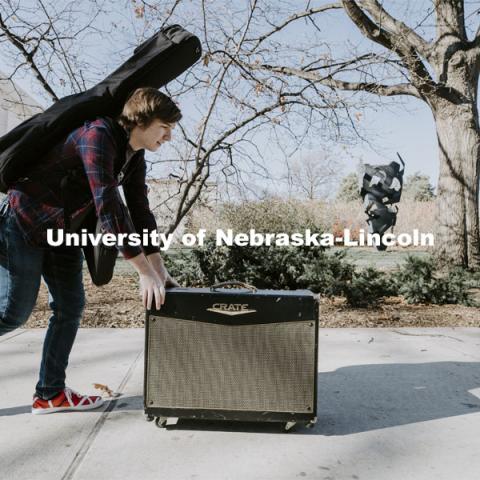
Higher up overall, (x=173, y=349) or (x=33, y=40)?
(x=33, y=40)

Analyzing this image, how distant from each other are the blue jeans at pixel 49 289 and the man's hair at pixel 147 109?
654mm

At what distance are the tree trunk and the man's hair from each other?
22.1ft

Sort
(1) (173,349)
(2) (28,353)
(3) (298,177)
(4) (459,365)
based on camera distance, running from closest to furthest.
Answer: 1. (1) (173,349)
2. (4) (459,365)
3. (2) (28,353)
4. (3) (298,177)

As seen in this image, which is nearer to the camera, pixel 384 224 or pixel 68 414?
pixel 68 414

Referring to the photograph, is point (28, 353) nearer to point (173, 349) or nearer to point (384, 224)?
point (173, 349)

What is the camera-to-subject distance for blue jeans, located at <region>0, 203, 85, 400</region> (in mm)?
2309

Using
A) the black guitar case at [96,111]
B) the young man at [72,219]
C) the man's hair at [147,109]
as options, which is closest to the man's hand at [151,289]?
the young man at [72,219]

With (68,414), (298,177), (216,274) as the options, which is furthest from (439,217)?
(68,414)

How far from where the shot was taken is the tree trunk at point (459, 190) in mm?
8055

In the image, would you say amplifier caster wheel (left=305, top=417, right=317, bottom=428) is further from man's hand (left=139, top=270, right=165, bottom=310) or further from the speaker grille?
man's hand (left=139, top=270, right=165, bottom=310)

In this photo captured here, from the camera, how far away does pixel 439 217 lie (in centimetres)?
827

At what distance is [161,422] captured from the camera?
2328mm

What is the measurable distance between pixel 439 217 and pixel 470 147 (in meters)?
1.12

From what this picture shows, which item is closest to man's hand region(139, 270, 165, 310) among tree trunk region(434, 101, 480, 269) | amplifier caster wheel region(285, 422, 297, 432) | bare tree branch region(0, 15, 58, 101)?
amplifier caster wheel region(285, 422, 297, 432)
